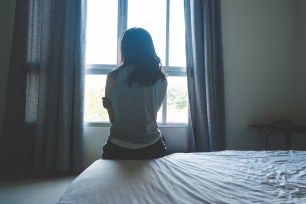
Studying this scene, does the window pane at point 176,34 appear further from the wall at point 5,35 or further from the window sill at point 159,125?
the wall at point 5,35

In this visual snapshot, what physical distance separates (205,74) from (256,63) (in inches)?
29.3

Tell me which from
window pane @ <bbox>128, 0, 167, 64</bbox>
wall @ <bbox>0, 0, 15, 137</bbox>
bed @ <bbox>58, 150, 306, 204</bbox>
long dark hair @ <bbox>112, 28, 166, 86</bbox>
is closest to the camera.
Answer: bed @ <bbox>58, 150, 306, 204</bbox>

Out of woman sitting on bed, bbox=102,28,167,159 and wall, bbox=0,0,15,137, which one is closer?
woman sitting on bed, bbox=102,28,167,159

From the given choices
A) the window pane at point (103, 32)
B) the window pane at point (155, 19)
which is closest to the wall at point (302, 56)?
the window pane at point (155, 19)

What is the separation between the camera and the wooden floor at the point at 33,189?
199 cm

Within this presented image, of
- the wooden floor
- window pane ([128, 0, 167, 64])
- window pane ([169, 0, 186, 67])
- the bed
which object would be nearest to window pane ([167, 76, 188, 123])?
window pane ([169, 0, 186, 67])

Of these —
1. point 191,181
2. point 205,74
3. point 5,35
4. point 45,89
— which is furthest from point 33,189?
point 205,74

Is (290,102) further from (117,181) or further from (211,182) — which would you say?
(117,181)

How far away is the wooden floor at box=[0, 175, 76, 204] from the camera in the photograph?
1.99 meters

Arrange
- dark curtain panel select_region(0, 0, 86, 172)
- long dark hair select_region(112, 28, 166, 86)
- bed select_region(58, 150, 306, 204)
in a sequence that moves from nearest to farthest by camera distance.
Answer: bed select_region(58, 150, 306, 204) < long dark hair select_region(112, 28, 166, 86) < dark curtain panel select_region(0, 0, 86, 172)

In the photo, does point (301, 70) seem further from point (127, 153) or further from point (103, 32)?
point (127, 153)

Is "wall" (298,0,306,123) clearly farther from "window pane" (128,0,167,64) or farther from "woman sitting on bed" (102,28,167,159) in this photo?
"woman sitting on bed" (102,28,167,159)

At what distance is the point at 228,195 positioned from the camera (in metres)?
0.81

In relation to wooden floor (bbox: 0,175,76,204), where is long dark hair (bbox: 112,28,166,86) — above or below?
above
